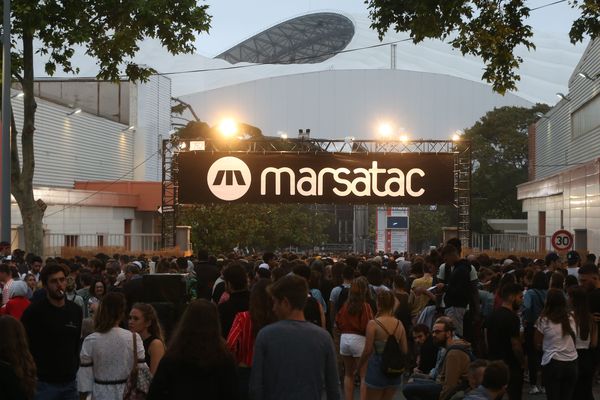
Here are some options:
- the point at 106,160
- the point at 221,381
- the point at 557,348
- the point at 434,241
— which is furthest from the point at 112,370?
the point at 434,241

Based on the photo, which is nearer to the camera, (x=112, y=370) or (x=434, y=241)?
(x=112, y=370)

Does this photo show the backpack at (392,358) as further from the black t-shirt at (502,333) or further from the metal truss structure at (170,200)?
the metal truss structure at (170,200)

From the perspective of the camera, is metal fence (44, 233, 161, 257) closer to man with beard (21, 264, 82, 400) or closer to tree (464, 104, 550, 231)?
man with beard (21, 264, 82, 400)

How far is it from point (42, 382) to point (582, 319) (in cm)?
543

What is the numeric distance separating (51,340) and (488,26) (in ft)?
36.1

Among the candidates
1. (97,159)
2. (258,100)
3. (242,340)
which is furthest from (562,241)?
(258,100)

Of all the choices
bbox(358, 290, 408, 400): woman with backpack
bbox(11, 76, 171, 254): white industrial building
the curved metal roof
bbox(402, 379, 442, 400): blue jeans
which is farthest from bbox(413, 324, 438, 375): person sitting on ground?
the curved metal roof

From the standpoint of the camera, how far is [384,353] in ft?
32.4

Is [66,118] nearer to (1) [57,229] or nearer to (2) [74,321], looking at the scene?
(1) [57,229]

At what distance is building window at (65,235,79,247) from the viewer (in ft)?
138

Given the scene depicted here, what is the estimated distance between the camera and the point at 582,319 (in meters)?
10.5

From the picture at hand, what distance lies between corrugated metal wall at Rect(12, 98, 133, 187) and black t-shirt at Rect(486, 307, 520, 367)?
34487 millimetres

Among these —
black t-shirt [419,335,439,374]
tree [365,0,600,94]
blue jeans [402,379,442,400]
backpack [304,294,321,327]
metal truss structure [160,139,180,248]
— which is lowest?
blue jeans [402,379,442,400]

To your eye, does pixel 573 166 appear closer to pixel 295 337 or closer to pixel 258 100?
pixel 295 337
